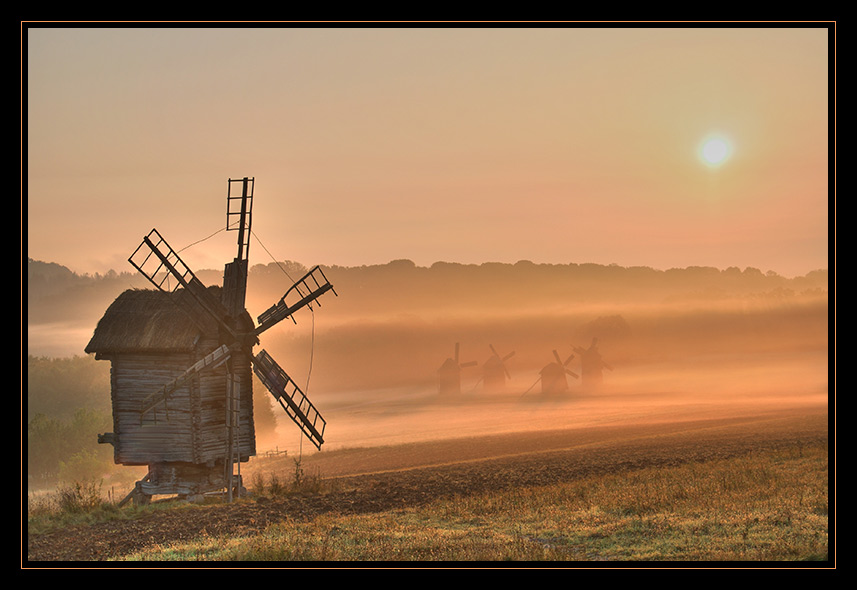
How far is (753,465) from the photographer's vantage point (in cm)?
3141

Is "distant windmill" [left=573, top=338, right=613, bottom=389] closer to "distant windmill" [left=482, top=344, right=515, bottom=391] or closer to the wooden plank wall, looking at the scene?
"distant windmill" [left=482, top=344, right=515, bottom=391]

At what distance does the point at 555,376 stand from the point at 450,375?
14133 millimetres

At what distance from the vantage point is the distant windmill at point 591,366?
334 ft

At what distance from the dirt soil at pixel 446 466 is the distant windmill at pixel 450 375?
4809cm

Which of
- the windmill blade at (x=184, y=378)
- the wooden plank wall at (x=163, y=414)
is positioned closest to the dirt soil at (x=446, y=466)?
the wooden plank wall at (x=163, y=414)

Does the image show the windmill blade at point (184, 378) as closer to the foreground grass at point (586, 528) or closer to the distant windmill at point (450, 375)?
the foreground grass at point (586, 528)

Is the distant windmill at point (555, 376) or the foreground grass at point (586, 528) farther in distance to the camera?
the distant windmill at point (555, 376)

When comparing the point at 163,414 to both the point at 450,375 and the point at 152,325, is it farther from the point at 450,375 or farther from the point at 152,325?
the point at 450,375

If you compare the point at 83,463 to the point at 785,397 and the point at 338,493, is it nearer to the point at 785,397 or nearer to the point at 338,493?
the point at 338,493

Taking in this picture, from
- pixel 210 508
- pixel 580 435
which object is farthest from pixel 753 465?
pixel 580 435

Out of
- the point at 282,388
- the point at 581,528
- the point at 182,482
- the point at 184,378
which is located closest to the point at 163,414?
the point at 184,378

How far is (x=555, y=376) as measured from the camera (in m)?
99.6
